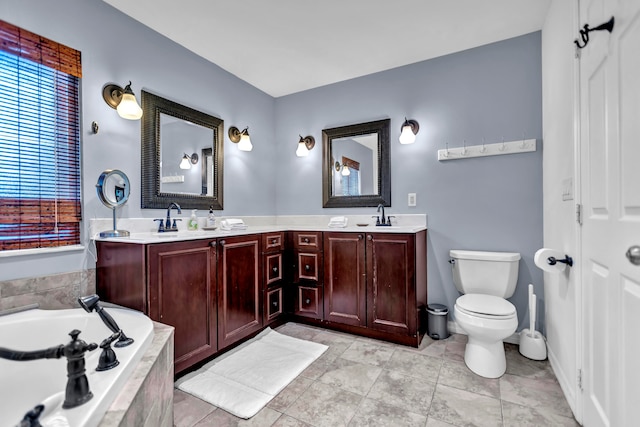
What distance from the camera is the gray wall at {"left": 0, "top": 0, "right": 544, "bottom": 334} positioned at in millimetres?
1843

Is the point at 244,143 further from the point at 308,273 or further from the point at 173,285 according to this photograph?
the point at 173,285

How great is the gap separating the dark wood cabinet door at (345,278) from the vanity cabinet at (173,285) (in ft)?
3.28

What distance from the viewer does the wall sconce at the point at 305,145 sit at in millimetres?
3246

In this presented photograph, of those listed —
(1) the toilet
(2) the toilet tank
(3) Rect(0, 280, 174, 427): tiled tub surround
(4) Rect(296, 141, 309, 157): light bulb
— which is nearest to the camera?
(3) Rect(0, 280, 174, 427): tiled tub surround

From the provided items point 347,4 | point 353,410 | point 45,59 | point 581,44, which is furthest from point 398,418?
point 45,59

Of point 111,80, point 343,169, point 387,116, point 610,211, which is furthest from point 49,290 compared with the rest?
point 387,116

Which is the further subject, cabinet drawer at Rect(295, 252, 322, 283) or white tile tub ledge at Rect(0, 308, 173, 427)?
cabinet drawer at Rect(295, 252, 322, 283)

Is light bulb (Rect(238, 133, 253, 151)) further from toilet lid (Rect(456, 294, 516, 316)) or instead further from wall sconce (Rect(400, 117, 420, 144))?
toilet lid (Rect(456, 294, 516, 316))

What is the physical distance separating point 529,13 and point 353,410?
9.48ft

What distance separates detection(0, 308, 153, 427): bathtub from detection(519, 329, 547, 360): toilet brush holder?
245 centimetres

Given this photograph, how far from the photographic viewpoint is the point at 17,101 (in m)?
1.57

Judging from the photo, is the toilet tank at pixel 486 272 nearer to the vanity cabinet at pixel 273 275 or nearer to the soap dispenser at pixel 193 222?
the vanity cabinet at pixel 273 275

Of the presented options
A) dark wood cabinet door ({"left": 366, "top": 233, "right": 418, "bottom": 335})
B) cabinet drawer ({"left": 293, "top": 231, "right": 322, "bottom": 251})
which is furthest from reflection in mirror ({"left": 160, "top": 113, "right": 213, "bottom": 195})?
dark wood cabinet door ({"left": 366, "top": 233, "right": 418, "bottom": 335})

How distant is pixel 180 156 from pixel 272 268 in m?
1.25
